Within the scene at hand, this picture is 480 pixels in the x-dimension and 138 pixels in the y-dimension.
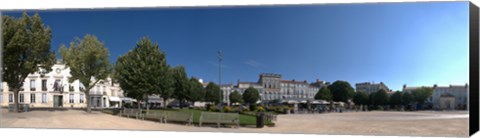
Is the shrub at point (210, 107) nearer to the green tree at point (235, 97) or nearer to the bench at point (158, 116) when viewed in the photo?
the green tree at point (235, 97)

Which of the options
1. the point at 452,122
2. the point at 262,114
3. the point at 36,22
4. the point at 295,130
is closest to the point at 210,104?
the point at 262,114

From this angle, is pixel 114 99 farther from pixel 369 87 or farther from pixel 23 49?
pixel 369 87

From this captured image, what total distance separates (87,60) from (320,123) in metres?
10.7

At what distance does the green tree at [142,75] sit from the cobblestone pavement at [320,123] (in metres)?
1.48

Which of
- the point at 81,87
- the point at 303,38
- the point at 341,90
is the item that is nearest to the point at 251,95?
the point at 303,38

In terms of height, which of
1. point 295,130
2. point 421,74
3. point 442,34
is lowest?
point 295,130

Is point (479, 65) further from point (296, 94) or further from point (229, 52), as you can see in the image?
point (229, 52)

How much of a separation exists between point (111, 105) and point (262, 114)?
7.05 m

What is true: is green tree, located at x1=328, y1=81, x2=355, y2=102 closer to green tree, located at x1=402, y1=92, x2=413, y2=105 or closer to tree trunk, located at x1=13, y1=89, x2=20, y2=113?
green tree, located at x1=402, y1=92, x2=413, y2=105

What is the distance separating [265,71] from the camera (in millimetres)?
20797

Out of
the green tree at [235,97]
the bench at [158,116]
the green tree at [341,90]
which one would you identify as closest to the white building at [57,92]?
the bench at [158,116]

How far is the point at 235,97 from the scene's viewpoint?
22531 millimetres

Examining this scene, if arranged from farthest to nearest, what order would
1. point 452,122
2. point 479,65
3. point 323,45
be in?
point 323,45, point 452,122, point 479,65

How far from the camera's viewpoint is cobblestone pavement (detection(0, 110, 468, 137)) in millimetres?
19109
